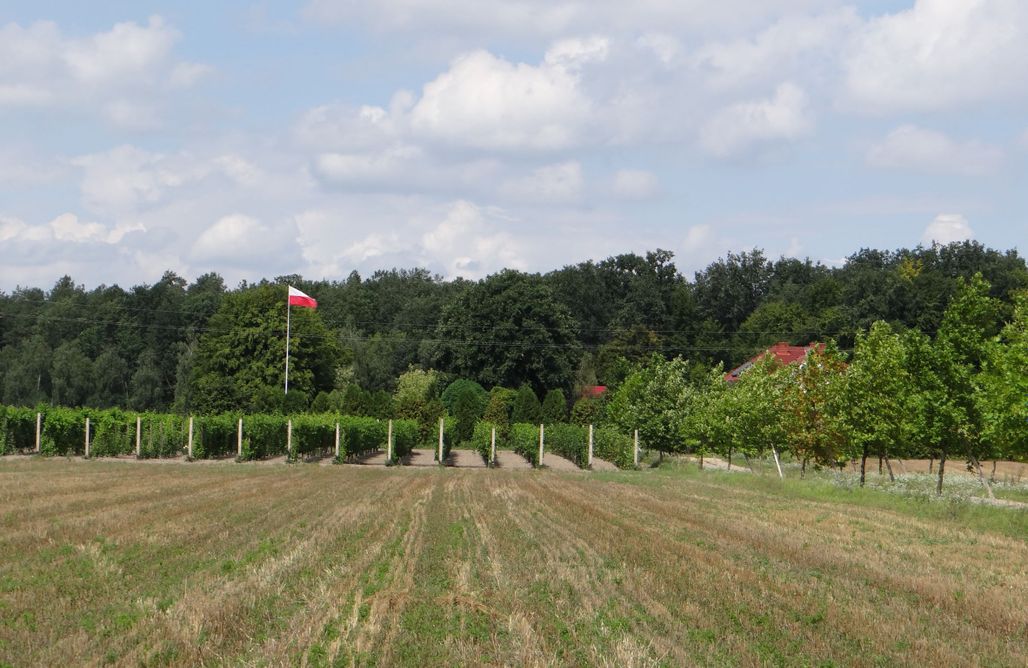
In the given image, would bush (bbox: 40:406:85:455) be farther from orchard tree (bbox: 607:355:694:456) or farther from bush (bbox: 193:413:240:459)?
orchard tree (bbox: 607:355:694:456)

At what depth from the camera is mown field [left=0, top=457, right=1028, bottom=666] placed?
889 cm

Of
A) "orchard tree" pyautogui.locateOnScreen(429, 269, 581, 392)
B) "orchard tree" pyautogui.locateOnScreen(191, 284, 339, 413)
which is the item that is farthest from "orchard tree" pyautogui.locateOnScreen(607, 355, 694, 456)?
"orchard tree" pyautogui.locateOnScreen(191, 284, 339, 413)

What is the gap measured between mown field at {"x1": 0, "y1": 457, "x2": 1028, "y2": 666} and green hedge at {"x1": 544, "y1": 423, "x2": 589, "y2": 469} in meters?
27.2

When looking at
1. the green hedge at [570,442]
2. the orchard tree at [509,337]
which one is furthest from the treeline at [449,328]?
the green hedge at [570,442]

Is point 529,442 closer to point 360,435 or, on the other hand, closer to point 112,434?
point 360,435

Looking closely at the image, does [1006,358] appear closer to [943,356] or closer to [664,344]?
[943,356]

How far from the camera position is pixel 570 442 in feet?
182

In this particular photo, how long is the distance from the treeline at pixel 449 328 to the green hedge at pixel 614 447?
18.2 m

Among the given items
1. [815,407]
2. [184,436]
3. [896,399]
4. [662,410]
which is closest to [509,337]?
[662,410]

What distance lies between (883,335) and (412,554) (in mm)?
28235

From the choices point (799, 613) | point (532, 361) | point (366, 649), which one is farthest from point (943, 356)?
point (532, 361)

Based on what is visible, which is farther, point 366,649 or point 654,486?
point 654,486

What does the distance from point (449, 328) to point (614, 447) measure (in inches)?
1839

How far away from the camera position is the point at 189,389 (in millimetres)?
95188
